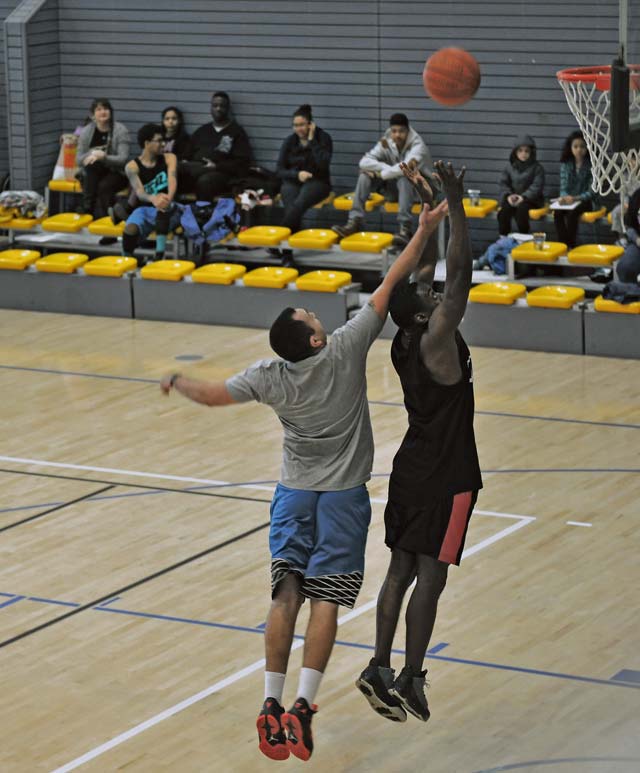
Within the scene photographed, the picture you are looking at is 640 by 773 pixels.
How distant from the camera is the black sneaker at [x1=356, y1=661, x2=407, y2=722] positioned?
6.34m

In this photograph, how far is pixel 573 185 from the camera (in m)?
15.4

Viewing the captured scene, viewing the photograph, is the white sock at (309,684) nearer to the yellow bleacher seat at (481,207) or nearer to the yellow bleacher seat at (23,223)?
the yellow bleacher seat at (481,207)

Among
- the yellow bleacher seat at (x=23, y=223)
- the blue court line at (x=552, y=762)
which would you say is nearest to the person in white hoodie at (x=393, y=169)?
the yellow bleacher seat at (x=23, y=223)

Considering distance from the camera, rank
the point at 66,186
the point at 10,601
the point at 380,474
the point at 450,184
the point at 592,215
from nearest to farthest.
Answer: the point at 450,184, the point at 10,601, the point at 380,474, the point at 592,215, the point at 66,186

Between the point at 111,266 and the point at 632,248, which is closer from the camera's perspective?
the point at 632,248

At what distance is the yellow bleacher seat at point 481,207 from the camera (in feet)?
52.8

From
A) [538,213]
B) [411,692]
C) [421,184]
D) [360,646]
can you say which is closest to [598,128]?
[538,213]

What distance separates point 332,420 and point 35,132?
44.3ft

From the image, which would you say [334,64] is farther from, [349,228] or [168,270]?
[168,270]

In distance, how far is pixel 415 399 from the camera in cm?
643

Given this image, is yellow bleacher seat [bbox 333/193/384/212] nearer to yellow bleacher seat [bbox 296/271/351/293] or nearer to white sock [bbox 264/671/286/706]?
yellow bleacher seat [bbox 296/271/351/293]

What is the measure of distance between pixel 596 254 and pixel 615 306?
0.99m

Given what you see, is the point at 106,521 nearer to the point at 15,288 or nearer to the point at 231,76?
the point at 15,288

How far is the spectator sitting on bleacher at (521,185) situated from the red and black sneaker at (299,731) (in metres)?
10.2
